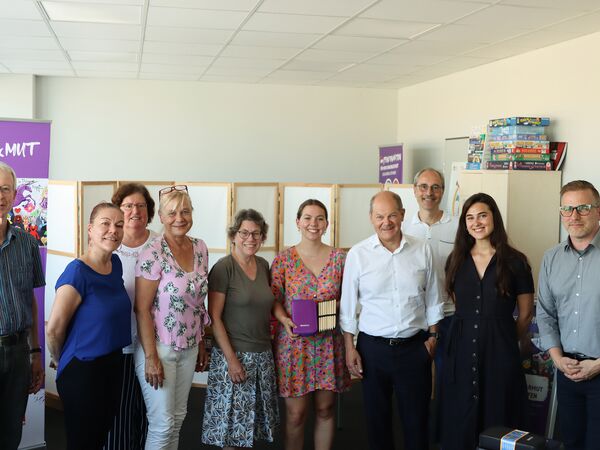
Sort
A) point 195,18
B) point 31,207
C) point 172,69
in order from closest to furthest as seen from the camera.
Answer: point 31,207 → point 195,18 → point 172,69

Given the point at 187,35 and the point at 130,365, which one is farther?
the point at 187,35

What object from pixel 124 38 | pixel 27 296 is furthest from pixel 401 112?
pixel 27 296

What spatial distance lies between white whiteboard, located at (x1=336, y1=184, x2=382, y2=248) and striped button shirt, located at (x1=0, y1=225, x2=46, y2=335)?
2.99 m

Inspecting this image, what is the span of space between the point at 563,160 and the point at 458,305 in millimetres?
2943

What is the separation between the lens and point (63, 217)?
4953mm

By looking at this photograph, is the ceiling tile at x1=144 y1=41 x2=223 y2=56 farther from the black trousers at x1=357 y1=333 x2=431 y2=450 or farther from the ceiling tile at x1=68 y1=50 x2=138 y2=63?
the black trousers at x1=357 y1=333 x2=431 y2=450

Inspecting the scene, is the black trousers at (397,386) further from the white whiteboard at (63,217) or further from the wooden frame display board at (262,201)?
the white whiteboard at (63,217)

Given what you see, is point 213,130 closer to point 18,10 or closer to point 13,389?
point 18,10

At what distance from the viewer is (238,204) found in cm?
529

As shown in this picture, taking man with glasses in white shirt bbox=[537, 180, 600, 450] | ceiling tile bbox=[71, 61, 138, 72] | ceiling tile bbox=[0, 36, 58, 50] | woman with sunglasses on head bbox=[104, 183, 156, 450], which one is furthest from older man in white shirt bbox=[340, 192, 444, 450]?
ceiling tile bbox=[71, 61, 138, 72]

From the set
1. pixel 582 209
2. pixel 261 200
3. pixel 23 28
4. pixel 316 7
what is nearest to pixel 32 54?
pixel 23 28

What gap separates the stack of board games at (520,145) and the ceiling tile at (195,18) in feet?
7.78

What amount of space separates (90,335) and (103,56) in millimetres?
4770

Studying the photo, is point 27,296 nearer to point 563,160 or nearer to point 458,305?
point 458,305
